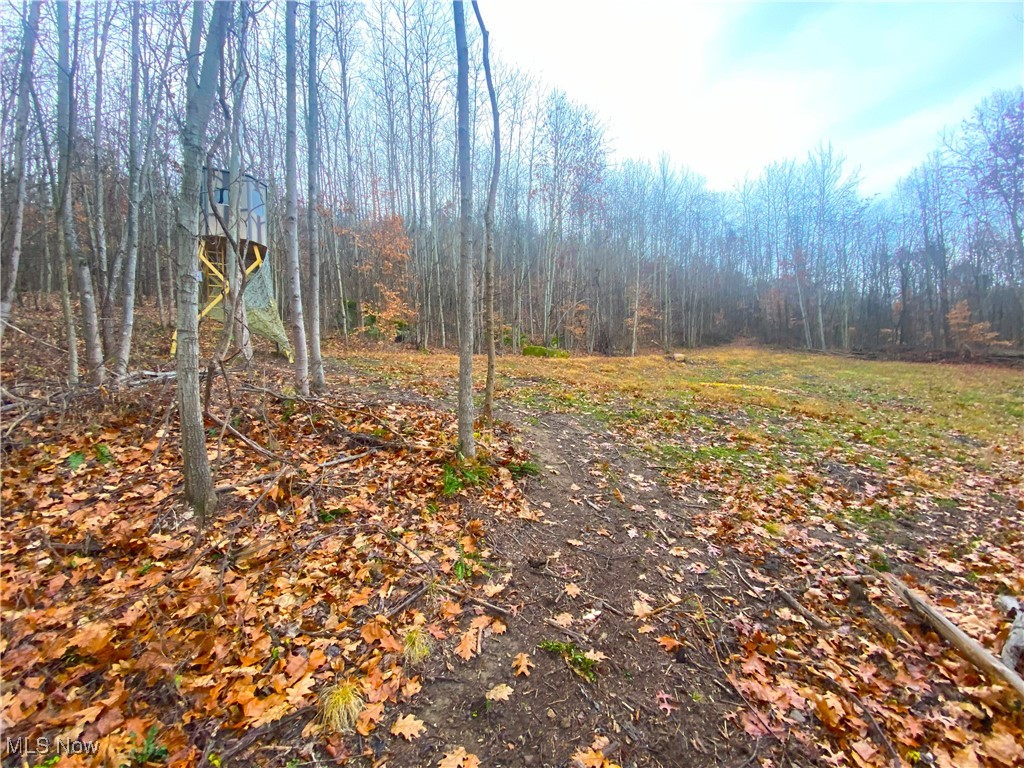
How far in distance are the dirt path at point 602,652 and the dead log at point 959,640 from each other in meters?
1.31

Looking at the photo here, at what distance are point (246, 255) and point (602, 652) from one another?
348 inches

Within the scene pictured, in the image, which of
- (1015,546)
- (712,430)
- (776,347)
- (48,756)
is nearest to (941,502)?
(1015,546)

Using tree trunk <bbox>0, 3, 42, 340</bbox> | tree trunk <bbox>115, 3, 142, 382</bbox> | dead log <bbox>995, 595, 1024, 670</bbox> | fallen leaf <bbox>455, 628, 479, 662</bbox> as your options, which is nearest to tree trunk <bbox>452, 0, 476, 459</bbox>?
fallen leaf <bbox>455, 628, 479, 662</bbox>

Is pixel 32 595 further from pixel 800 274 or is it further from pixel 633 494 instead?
pixel 800 274

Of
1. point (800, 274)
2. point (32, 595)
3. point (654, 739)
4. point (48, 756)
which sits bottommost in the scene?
point (654, 739)

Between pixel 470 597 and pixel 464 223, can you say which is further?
pixel 464 223

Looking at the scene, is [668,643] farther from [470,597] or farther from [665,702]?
[470,597]

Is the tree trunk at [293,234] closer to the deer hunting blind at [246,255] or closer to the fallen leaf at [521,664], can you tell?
the deer hunting blind at [246,255]

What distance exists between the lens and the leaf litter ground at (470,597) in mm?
2188

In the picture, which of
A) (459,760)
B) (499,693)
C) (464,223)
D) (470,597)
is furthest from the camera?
(464,223)

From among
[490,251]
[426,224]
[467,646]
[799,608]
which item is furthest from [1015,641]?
[426,224]

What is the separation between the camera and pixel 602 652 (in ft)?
9.08

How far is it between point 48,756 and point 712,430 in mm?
8334

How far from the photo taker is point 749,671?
2.69 metres
